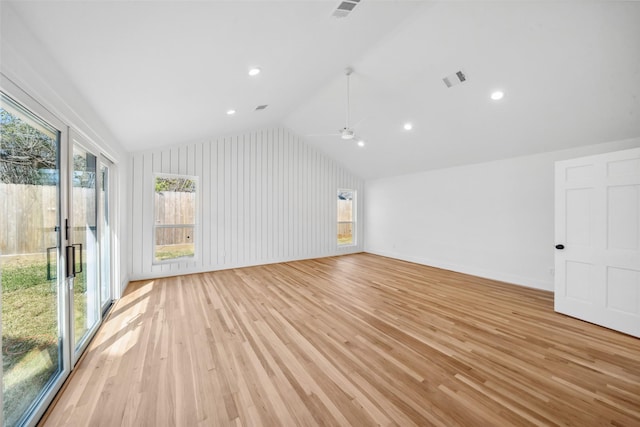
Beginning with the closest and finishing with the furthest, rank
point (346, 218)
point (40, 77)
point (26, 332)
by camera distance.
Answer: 1. point (40, 77)
2. point (26, 332)
3. point (346, 218)

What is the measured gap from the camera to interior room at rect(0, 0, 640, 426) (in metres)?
1.56

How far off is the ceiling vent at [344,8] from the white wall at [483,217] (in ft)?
13.4

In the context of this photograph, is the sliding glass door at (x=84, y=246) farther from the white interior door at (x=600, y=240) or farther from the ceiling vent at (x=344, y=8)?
the white interior door at (x=600, y=240)

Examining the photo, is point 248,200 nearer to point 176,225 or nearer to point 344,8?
point 176,225

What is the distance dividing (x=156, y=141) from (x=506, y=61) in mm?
5247

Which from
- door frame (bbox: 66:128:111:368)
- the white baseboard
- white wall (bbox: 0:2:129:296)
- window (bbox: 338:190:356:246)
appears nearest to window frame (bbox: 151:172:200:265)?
door frame (bbox: 66:128:111:368)

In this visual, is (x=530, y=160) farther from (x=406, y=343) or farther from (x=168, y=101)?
(x=168, y=101)

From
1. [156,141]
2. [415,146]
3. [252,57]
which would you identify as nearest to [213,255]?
[156,141]

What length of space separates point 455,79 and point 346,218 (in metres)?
5.02

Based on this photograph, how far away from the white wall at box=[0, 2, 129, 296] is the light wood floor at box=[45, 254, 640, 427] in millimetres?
2017

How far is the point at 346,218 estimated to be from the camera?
307 inches

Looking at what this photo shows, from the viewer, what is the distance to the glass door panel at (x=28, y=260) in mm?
1339

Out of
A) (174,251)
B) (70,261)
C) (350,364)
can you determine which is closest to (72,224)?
(70,261)

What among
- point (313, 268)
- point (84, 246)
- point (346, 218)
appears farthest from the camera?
point (346, 218)
